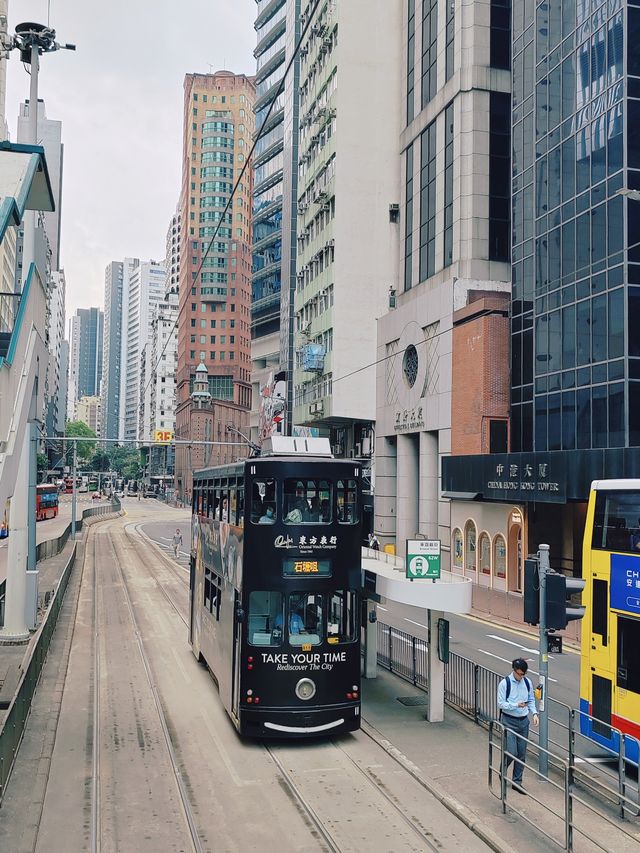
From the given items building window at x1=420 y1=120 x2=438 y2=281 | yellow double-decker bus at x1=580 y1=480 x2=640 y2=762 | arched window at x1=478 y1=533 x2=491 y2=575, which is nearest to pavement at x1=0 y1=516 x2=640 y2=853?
yellow double-decker bus at x1=580 y1=480 x2=640 y2=762

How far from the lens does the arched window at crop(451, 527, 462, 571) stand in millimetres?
39312

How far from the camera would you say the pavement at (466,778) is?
1054 centimetres

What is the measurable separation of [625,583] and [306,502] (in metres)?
5.31

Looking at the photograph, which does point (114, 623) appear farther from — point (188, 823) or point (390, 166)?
point (390, 166)

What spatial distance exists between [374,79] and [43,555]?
36.2 m

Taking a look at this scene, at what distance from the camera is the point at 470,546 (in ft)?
126

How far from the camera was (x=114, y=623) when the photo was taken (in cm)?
2842

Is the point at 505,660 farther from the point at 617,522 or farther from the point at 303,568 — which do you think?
the point at 617,522

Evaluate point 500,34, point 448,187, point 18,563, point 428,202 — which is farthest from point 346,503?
point 500,34

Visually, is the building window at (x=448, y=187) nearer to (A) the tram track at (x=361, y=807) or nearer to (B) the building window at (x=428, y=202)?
(B) the building window at (x=428, y=202)

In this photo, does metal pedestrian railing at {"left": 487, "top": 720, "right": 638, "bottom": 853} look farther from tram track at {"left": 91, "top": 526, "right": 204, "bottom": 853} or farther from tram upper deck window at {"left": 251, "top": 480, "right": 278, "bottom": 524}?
tram upper deck window at {"left": 251, "top": 480, "right": 278, "bottom": 524}

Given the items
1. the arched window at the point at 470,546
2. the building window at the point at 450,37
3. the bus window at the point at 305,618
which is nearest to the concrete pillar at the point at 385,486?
the arched window at the point at 470,546

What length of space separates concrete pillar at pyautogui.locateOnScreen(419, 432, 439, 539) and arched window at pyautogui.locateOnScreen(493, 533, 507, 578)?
7635mm

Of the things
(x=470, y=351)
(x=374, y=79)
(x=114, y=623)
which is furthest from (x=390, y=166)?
(x=114, y=623)
